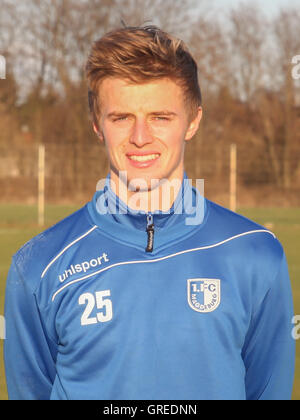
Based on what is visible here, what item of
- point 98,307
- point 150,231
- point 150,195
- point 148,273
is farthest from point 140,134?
point 98,307

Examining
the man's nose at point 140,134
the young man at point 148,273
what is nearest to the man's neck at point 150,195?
the young man at point 148,273

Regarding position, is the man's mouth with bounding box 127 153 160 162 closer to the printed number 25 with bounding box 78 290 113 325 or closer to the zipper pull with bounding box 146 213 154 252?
the zipper pull with bounding box 146 213 154 252

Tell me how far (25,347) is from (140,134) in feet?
2.55

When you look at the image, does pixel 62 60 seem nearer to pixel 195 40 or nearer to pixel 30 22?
pixel 30 22

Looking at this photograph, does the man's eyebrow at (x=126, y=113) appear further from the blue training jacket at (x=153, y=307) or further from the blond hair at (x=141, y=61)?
the blue training jacket at (x=153, y=307)

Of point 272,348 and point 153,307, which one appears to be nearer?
point 153,307

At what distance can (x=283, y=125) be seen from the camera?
107 ft

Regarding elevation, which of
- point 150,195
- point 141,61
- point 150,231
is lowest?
point 150,231

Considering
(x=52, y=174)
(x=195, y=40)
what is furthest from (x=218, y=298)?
(x=195, y=40)

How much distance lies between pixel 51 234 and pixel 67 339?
0.33 m

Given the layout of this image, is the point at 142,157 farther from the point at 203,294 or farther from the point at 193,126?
the point at 203,294

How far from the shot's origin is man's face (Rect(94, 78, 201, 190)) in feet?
6.43

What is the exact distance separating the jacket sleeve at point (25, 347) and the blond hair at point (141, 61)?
59cm

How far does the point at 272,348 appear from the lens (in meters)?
2.18
